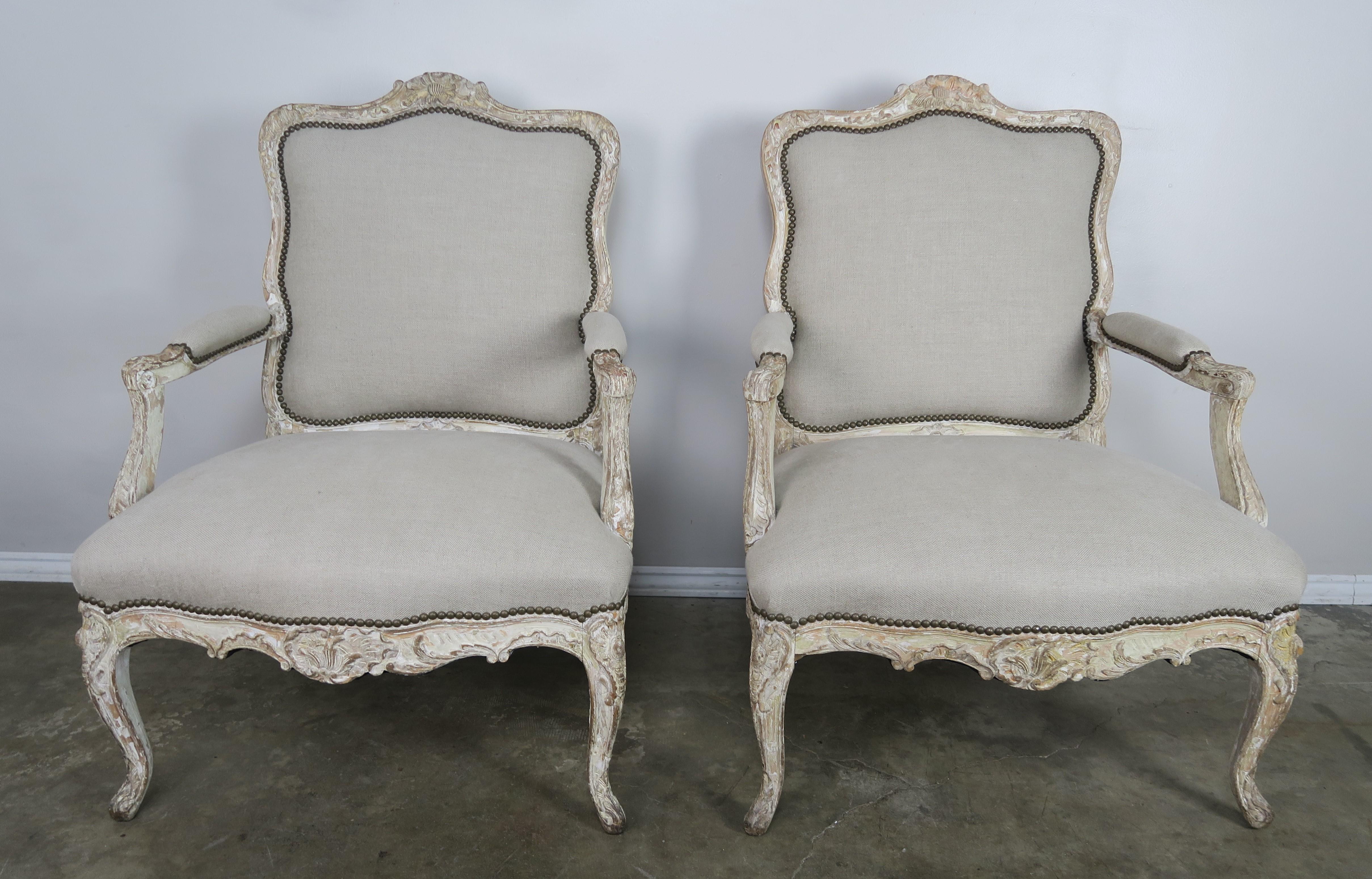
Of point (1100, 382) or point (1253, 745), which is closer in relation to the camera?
point (1253, 745)

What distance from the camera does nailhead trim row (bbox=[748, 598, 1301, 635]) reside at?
1200 mm

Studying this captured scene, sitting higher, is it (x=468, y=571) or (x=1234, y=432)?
(x=1234, y=432)

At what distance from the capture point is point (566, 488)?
1.37 metres

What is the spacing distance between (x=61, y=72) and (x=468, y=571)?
1.63 metres

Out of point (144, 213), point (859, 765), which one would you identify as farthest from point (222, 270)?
point (859, 765)

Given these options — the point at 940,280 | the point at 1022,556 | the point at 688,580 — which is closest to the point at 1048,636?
the point at 1022,556

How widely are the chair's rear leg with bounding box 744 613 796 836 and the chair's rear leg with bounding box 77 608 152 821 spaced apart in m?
0.92

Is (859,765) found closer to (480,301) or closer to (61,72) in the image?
(480,301)

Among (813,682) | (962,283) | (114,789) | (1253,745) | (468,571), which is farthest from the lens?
(813,682)

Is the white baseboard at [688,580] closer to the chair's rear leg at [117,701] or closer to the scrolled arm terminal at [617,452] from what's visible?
the scrolled arm terminal at [617,452]

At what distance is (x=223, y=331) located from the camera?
1.53 metres

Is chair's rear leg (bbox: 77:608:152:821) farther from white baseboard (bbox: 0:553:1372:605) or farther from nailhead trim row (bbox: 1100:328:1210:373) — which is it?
nailhead trim row (bbox: 1100:328:1210:373)

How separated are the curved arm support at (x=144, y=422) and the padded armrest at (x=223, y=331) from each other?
0.14 ft

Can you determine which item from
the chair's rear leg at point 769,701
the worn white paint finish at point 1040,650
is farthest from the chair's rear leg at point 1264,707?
the chair's rear leg at point 769,701
